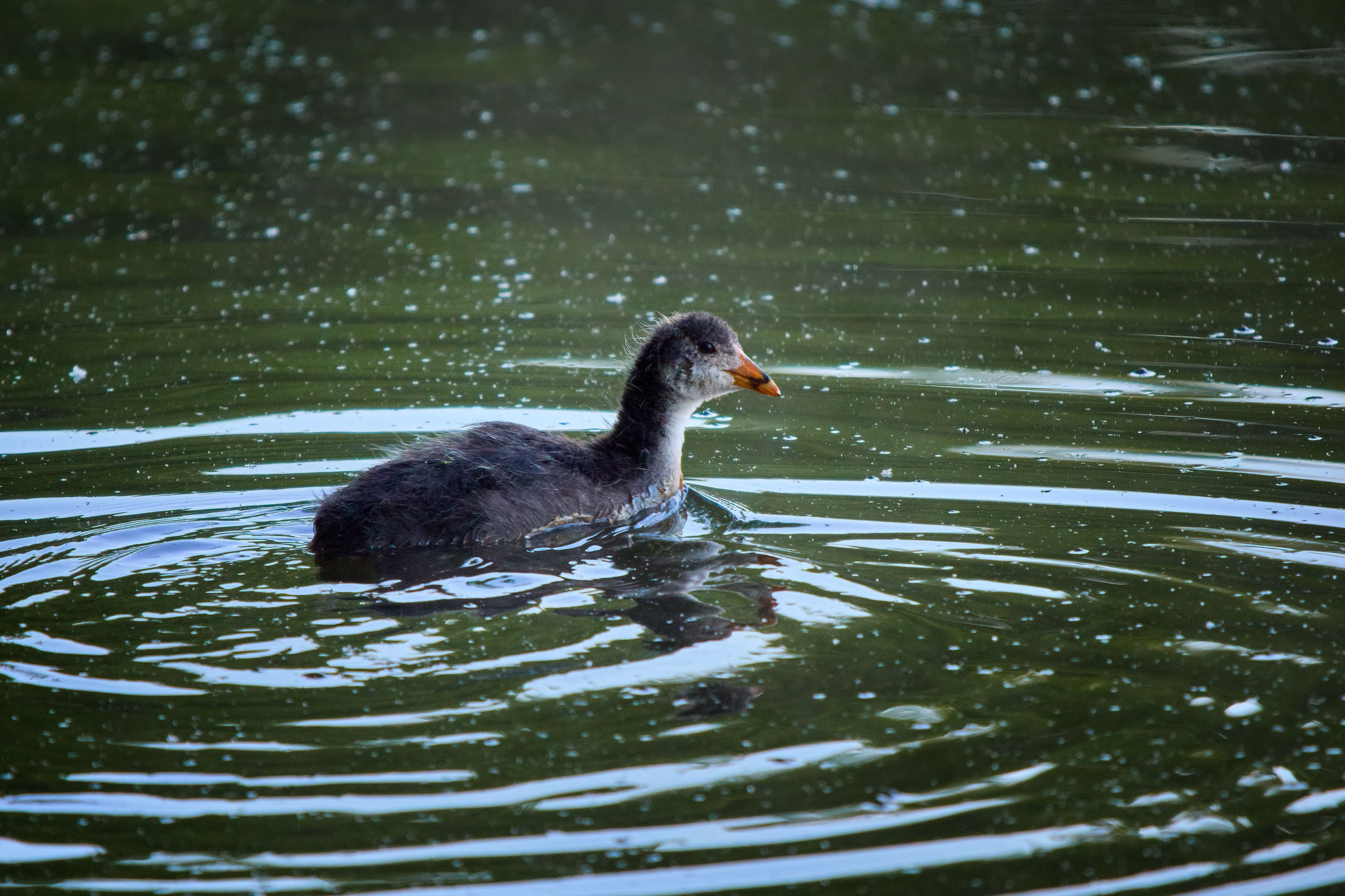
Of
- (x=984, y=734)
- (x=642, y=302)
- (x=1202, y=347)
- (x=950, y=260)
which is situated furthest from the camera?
(x=950, y=260)

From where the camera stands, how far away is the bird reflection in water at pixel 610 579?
561cm

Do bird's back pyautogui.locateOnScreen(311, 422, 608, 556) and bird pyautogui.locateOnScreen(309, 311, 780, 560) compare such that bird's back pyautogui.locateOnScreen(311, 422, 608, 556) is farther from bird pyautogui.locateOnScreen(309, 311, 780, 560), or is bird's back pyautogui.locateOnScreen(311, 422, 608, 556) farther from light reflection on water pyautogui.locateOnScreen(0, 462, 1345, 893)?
light reflection on water pyautogui.locateOnScreen(0, 462, 1345, 893)

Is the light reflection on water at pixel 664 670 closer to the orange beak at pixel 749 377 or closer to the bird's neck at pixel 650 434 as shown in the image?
the bird's neck at pixel 650 434

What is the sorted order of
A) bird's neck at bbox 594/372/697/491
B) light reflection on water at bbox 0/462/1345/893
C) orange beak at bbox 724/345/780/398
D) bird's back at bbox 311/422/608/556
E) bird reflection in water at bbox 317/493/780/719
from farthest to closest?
orange beak at bbox 724/345/780/398, bird's neck at bbox 594/372/697/491, bird's back at bbox 311/422/608/556, bird reflection in water at bbox 317/493/780/719, light reflection on water at bbox 0/462/1345/893

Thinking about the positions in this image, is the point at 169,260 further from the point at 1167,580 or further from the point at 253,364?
the point at 1167,580

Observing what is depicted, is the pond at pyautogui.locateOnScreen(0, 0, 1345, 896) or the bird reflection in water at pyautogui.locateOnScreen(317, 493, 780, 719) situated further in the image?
the bird reflection in water at pyautogui.locateOnScreen(317, 493, 780, 719)

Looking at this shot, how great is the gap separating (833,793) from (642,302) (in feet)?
20.6

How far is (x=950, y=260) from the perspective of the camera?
36.7 ft

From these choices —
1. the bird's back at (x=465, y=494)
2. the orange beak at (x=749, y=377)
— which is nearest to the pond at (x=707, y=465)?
the bird's back at (x=465, y=494)

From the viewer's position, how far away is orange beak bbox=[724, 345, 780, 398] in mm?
7605

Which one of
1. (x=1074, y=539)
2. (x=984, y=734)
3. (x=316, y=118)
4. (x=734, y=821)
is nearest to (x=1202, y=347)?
(x=1074, y=539)

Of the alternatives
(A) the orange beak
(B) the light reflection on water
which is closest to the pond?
(B) the light reflection on water

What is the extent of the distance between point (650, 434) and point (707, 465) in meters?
0.56

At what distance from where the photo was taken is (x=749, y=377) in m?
7.64
